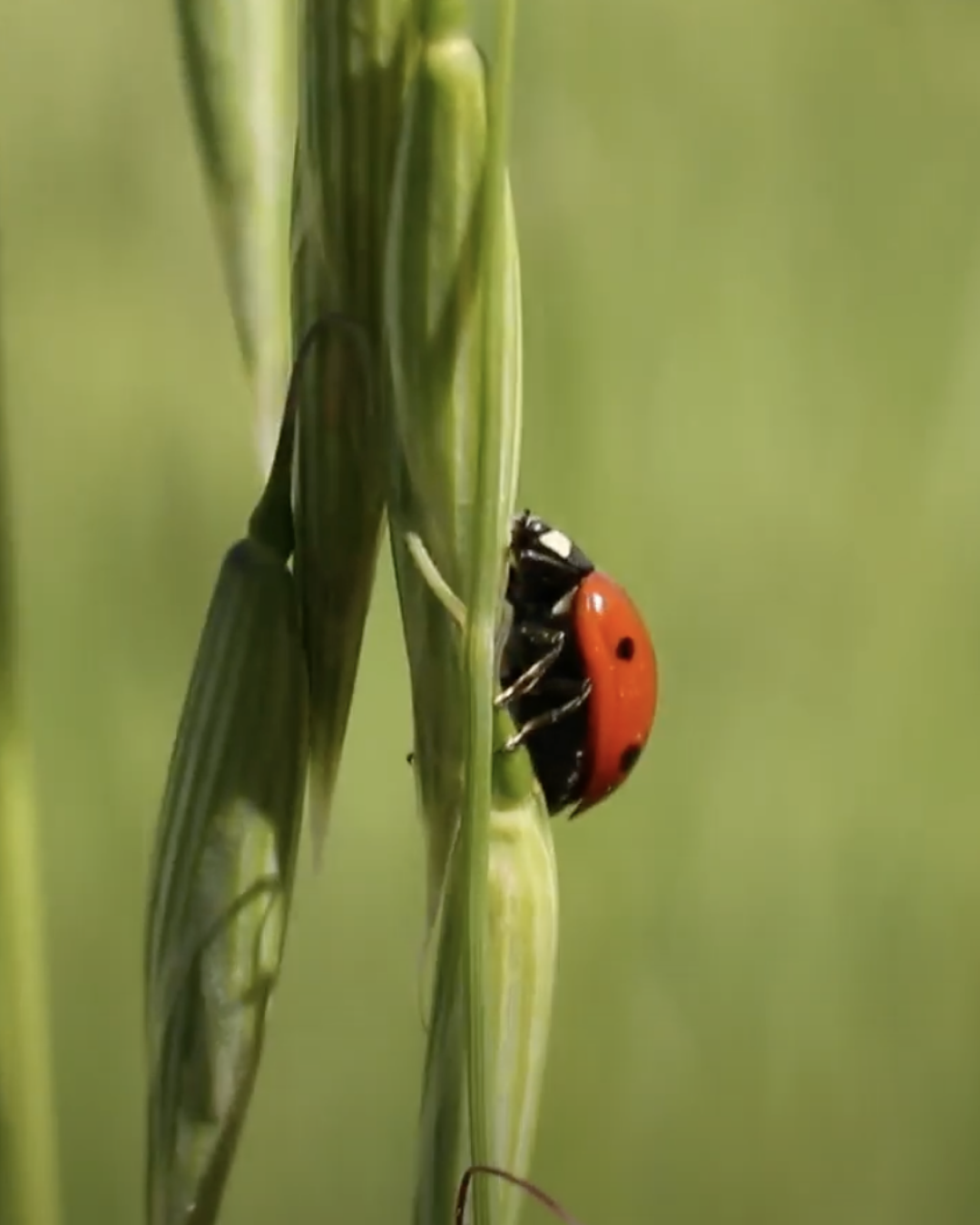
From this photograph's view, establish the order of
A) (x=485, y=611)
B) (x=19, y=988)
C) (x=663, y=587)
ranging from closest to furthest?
(x=485, y=611) → (x=19, y=988) → (x=663, y=587)

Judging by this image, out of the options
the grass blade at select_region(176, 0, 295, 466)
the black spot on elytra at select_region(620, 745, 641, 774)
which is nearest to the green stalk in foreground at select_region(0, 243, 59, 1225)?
the grass blade at select_region(176, 0, 295, 466)

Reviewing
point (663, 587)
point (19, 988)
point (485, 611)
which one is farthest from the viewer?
point (663, 587)

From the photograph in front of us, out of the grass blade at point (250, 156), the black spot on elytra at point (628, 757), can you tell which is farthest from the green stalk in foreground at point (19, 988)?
the black spot on elytra at point (628, 757)

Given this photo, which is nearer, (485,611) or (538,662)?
(485,611)

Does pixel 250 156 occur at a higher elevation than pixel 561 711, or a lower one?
higher

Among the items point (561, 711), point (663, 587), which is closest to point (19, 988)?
point (561, 711)

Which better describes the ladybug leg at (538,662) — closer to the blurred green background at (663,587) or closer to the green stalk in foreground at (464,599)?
the green stalk in foreground at (464,599)

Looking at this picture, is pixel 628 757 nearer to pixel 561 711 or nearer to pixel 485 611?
pixel 561 711

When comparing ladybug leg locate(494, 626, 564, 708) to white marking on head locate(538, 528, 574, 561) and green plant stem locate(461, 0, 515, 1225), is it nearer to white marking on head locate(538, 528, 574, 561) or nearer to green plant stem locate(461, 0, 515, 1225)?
white marking on head locate(538, 528, 574, 561)
